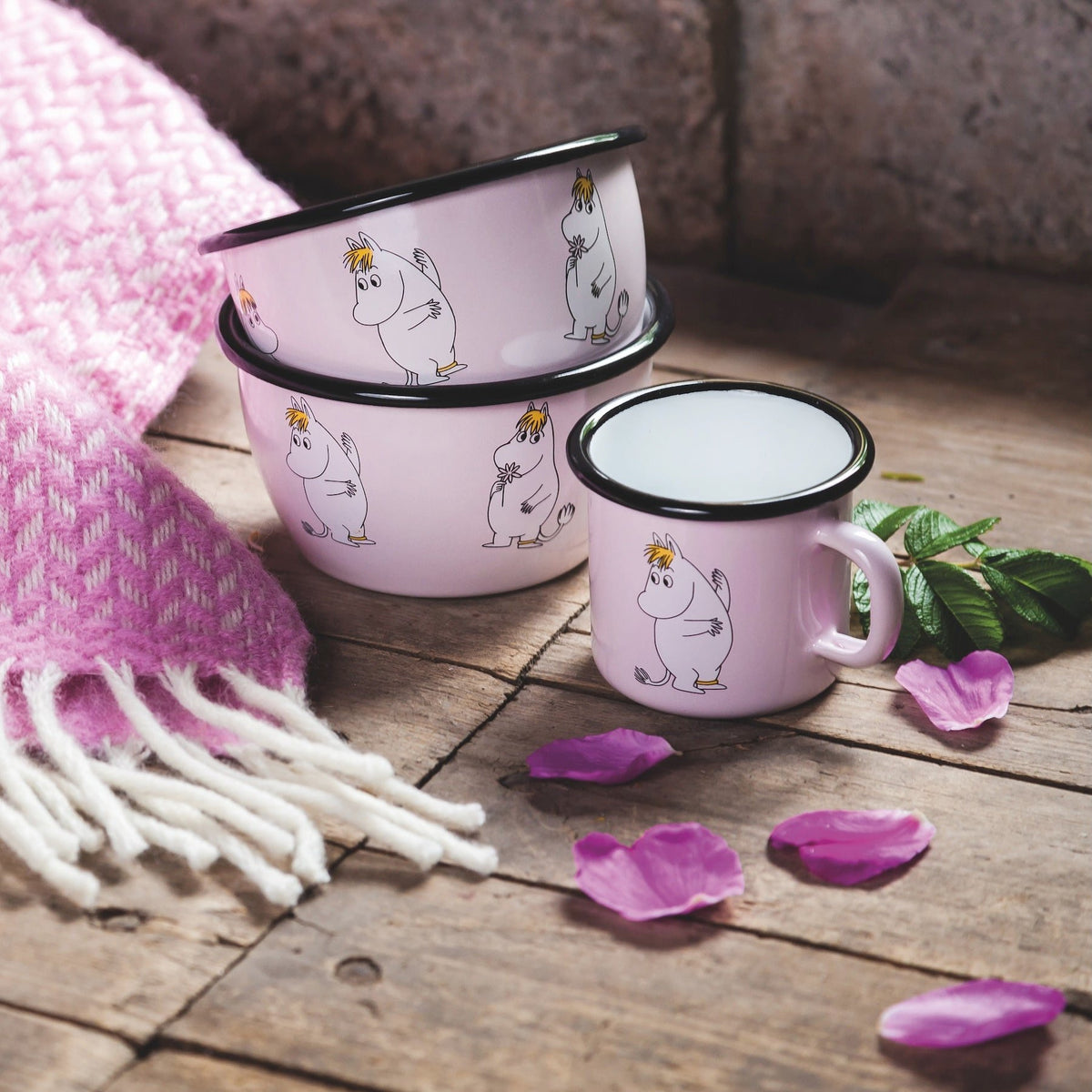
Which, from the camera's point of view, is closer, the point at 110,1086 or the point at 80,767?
the point at 110,1086

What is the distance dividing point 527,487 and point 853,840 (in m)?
0.27

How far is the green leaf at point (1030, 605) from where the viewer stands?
28.6 inches

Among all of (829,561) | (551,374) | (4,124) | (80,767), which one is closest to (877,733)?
(829,561)

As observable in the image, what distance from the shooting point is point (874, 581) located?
25.2 inches

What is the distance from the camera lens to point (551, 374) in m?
0.72

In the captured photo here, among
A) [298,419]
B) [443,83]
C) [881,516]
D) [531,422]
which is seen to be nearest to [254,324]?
[298,419]

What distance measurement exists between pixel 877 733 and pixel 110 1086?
39cm

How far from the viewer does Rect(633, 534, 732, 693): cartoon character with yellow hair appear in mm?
642

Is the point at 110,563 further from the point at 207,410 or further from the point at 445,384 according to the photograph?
the point at 207,410

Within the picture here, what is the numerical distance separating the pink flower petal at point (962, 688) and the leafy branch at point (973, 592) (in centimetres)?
2

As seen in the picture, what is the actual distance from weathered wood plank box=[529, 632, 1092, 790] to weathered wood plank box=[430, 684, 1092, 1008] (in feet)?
0.03

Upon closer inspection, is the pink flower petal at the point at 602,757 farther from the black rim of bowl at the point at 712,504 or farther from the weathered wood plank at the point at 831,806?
the black rim of bowl at the point at 712,504

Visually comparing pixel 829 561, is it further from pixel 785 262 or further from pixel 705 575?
pixel 785 262

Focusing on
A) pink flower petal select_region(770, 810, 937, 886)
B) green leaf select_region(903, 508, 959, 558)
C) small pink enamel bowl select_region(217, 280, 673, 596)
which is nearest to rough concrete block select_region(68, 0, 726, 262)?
small pink enamel bowl select_region(217, 280, 673, 596)
